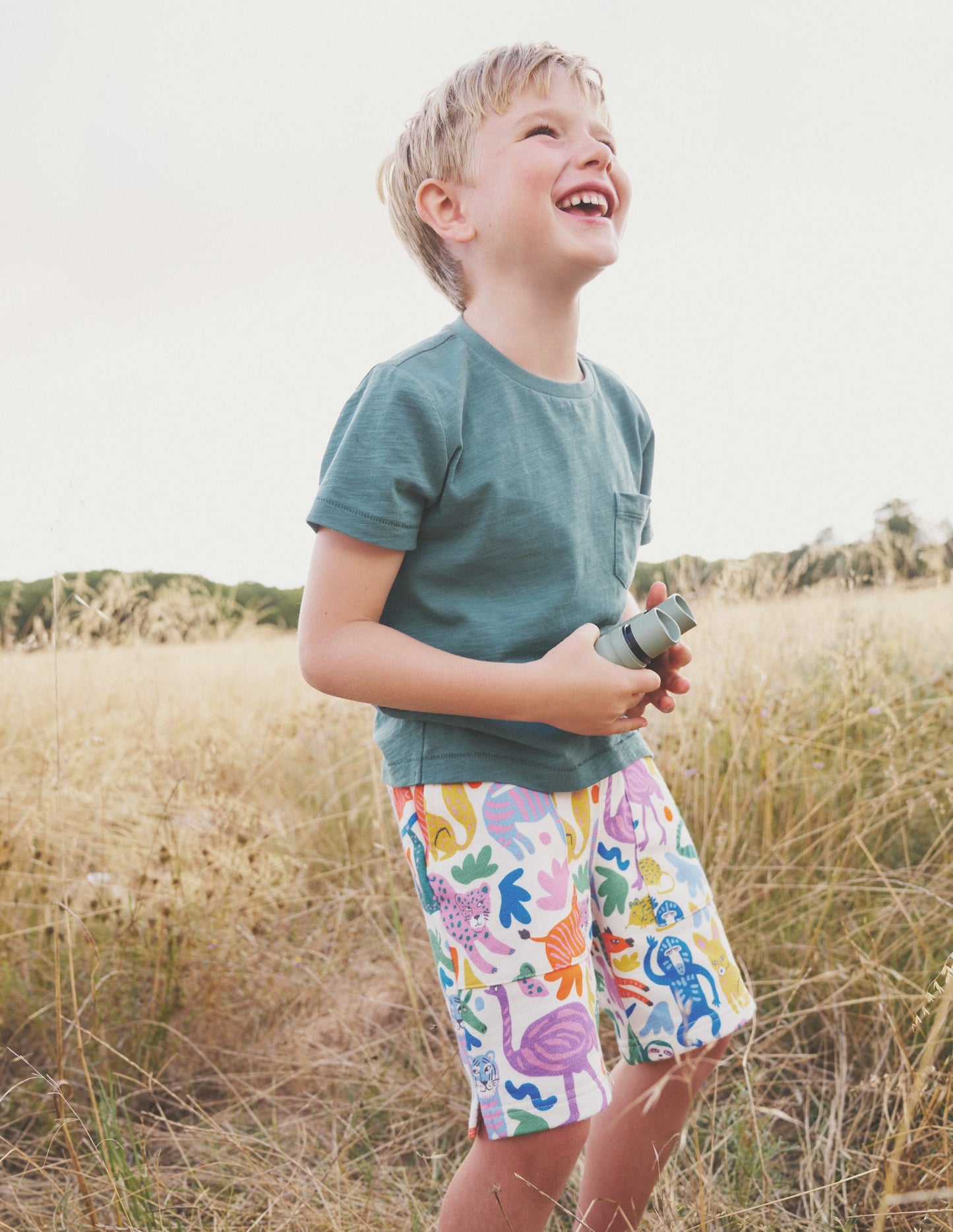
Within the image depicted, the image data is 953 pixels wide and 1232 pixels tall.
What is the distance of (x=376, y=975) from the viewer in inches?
91.2

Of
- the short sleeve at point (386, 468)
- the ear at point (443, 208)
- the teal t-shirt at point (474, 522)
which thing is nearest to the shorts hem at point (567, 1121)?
the teal t-shirt at point (474, 522)

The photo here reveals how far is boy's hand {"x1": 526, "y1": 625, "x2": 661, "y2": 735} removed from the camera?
1078 mm

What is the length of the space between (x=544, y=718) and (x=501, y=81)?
3.03 feet

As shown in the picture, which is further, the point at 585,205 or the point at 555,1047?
the point at 585,205

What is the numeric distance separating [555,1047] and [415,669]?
18.8 inches

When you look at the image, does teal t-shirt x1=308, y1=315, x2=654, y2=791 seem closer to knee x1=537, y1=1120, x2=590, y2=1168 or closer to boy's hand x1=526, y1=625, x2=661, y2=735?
boy's hand x1=526, y1=625, x2=661, y2=735

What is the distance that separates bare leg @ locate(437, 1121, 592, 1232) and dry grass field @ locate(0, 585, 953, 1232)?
230 mm

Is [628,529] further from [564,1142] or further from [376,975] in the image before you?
[376,975]

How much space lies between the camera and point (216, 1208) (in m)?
1.48

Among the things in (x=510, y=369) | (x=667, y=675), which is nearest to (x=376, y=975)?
(x=667, y=675)

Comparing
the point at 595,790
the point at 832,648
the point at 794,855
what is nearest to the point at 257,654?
the point at 832,648

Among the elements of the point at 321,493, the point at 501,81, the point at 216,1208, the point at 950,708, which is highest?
the point at 501,81

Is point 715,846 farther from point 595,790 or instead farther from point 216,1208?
point 216,1208

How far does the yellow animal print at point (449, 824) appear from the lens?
1133mm
